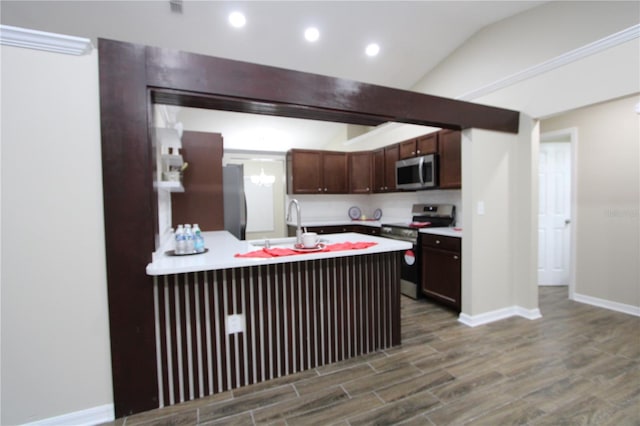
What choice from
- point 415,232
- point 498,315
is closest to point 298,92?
point 415,232

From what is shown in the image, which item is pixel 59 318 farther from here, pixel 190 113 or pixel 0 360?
pixel 190 113

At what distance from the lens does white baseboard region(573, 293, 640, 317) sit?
3116mm

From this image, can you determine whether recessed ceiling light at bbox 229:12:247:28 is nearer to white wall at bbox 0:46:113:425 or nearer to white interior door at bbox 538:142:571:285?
white wall at bbox 0:46:113:425

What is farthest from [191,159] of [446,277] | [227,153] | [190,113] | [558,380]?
[558,380]

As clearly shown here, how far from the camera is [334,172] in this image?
17.8ft

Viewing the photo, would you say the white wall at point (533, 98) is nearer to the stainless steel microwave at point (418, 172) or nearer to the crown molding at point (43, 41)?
the stainless steel microwave at point (418, 172)

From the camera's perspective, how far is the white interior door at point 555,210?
4074mm

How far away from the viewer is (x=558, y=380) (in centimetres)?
199

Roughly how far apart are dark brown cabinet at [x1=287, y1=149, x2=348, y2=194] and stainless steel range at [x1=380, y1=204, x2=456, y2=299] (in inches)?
57.2

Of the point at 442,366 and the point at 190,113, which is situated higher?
the point at 190,113

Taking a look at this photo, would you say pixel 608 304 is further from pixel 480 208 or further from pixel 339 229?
pixel 339 229

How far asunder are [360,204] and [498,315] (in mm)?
3339

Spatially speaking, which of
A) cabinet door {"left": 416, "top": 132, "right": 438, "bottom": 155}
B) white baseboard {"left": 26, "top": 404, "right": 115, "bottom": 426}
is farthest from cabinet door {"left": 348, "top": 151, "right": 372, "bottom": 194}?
white baseboard {"left": 26, "top": 404, "right": 115, "bottom": 426}

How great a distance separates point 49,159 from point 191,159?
221 centimetres
